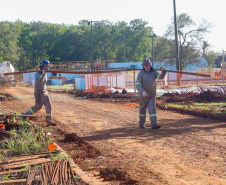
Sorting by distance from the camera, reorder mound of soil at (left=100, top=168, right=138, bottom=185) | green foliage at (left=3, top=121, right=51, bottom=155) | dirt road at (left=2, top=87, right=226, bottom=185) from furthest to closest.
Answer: green foliage at (left=3, top=121, right=51, bottom=155) → dirt road at (left=2, top=87, right=226, bottom=185) → mound of soil at (left=100, top=168, right=138, bottom=185)

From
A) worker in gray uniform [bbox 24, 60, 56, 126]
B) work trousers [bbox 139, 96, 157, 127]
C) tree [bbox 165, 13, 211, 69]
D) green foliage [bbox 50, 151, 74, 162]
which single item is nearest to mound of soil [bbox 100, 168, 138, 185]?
green foliage [bbox 50, 151, 74, 162]

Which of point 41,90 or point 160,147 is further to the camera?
point 41,90

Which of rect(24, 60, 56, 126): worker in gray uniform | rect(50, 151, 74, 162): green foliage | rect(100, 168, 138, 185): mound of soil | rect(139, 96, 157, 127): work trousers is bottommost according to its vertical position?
rect(100, 168, 138, 185): mound of soil

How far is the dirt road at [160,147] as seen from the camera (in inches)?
220

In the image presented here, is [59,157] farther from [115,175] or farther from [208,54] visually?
[208,54]

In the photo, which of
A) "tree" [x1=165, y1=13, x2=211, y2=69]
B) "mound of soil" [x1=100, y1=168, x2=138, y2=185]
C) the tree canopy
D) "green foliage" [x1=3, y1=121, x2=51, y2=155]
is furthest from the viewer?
the tree canopy

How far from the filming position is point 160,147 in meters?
7.57

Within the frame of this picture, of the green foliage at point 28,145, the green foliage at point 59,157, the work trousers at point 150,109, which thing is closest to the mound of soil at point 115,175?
the green foliage at point 59,157

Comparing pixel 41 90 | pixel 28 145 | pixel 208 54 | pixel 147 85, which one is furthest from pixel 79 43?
pixel 28 145

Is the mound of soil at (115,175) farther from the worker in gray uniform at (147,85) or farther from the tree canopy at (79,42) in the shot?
the tree canopy at (79,42)

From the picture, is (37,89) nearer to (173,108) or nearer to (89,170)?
(89,170)

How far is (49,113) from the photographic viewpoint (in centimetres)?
1078

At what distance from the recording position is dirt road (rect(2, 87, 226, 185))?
5.59 meters

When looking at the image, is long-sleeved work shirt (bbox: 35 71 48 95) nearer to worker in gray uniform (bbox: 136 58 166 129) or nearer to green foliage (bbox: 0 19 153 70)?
worker in gray uniform (bbox: 136 58 166 129)
